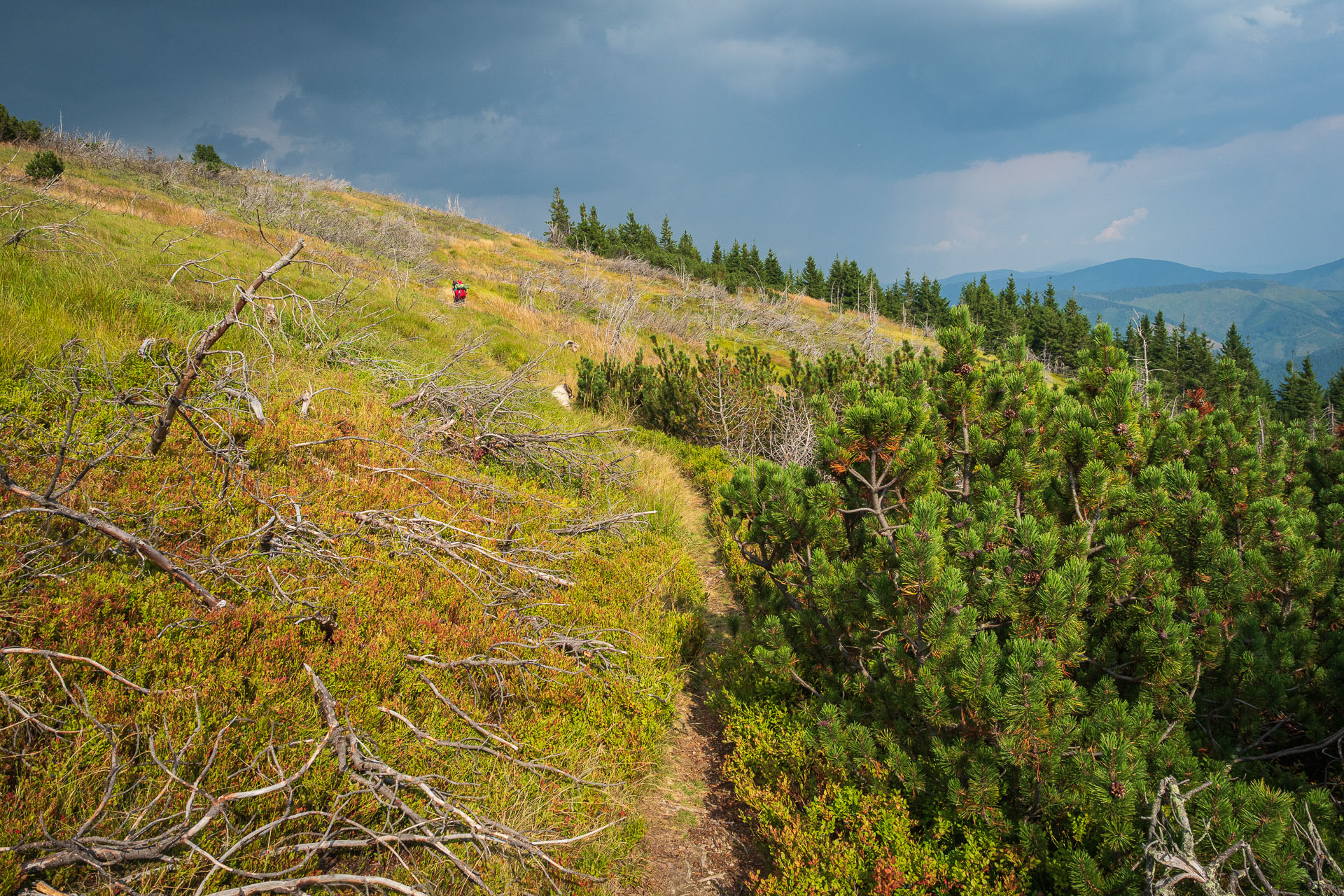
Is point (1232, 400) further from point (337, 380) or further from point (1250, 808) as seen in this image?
point (337, 380)

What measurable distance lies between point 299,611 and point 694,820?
8.33 feet

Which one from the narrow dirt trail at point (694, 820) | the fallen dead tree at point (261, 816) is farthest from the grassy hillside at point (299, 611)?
the narrow dirt trail at point (694, 820)

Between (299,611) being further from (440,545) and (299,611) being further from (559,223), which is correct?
(559,223)

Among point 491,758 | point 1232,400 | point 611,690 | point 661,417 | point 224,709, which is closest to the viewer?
point 224,709

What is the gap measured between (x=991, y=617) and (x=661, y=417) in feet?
29.7

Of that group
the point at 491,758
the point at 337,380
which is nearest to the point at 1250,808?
the point at 491,758

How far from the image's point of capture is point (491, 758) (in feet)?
10.1

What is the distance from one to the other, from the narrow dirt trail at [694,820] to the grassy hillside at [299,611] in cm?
16

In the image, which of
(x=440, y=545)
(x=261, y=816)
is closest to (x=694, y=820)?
(x=261, y=816)

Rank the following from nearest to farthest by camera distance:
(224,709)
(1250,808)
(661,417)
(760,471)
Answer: (1250,808), (224,709), (760,471), (661,417)

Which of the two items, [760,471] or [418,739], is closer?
[418,739]

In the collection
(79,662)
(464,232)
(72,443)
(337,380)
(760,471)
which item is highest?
(464,232)

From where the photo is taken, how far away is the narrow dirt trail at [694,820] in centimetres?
300

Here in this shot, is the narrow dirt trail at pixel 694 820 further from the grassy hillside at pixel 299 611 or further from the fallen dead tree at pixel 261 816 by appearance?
the fallen dead tree at pixel 261 816
